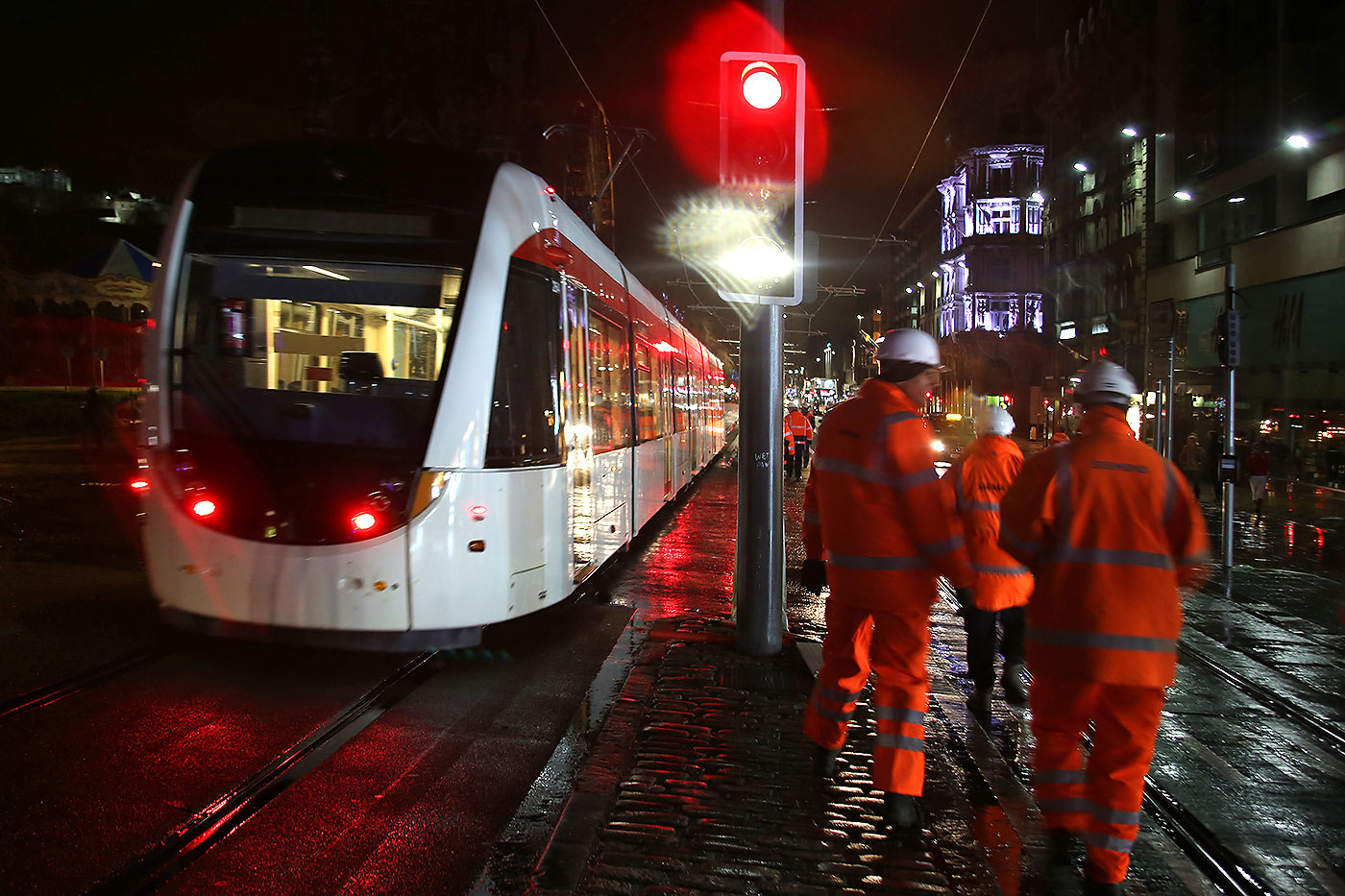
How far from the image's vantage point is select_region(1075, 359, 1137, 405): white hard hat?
11.7 ft

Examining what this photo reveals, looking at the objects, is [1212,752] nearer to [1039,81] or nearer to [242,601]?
[242,601]

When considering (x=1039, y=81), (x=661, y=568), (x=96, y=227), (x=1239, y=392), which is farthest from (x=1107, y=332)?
(x=96, y=227)

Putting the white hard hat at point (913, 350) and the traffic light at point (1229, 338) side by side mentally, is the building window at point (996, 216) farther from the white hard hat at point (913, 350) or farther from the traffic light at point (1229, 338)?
the white hard hat at point (913, 350)

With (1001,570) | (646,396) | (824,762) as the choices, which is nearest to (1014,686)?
(1001,570)

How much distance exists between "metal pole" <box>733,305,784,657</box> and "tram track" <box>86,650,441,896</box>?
7.14ft

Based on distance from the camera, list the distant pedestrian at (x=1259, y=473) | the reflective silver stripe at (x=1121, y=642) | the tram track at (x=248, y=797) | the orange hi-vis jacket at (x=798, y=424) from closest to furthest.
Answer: the reflective silver stripe at (x=1121, y=642) → the tram track at (x=248, y=797) → the distant pedestrian at (x=1259, y=473) → the orange hi-vis jacket at (x=798, y=424)

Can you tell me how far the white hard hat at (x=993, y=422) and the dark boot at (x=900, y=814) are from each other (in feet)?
8.02

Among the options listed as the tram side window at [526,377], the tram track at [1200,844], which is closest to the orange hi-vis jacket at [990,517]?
the tram track at [1200,844]

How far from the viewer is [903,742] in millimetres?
3750

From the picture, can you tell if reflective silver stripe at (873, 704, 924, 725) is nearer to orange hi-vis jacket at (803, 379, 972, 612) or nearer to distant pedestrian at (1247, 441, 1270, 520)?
orange hi-vis jacket at (803, 379, 972, 612)

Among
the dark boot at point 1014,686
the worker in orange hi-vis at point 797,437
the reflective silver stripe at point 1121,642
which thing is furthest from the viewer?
the worker in orange hi-vis at point 797,437

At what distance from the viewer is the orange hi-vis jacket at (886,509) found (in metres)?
3.61

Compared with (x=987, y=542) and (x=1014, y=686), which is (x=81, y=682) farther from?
(x=1014, y=686)

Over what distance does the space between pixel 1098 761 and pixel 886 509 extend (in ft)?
3.78
